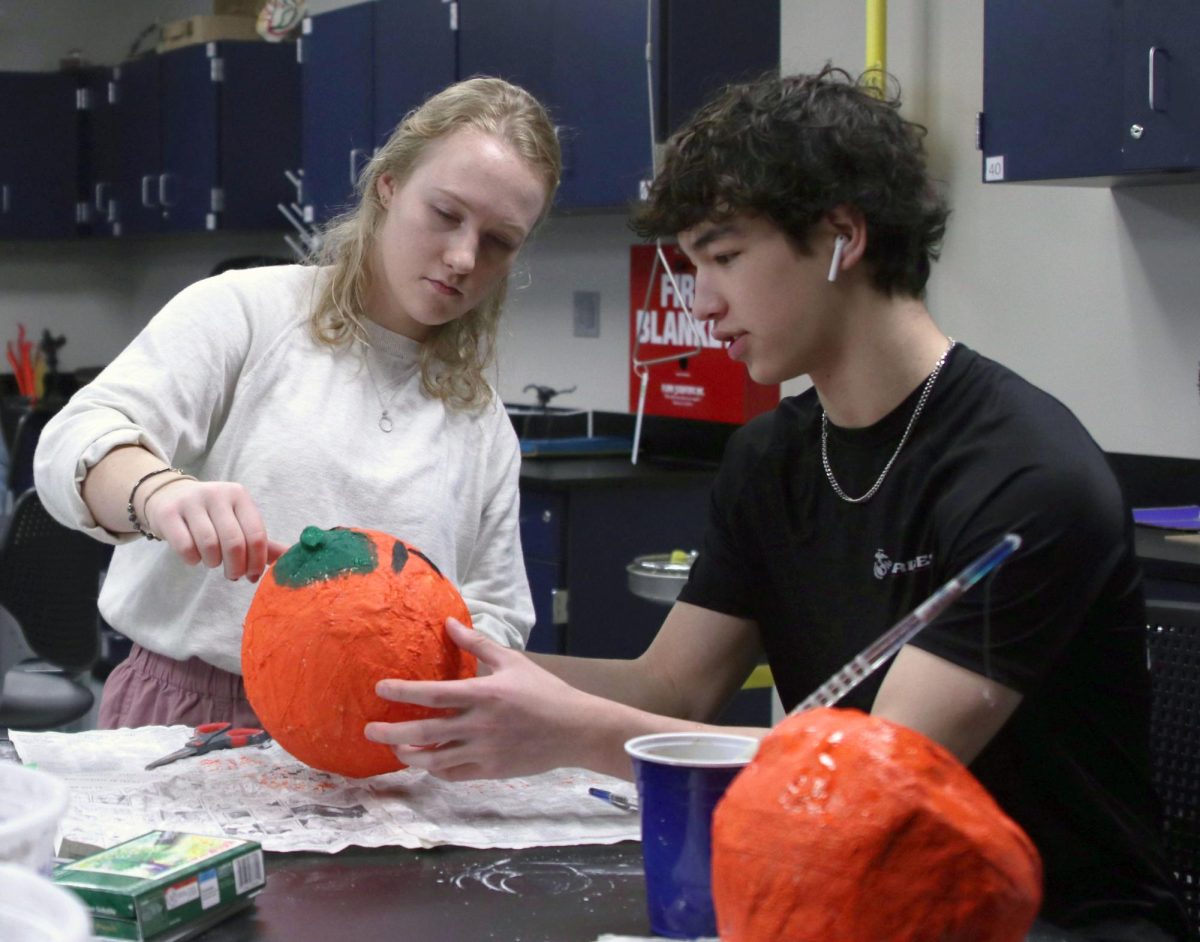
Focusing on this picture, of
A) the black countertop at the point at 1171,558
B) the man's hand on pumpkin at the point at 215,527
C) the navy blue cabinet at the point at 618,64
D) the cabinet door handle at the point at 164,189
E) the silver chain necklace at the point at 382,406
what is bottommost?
the black countertop at the point at 1171,558

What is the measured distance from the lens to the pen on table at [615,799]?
51.8 inches

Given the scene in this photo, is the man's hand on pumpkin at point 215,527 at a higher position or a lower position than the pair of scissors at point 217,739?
higher

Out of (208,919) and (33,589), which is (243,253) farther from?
(208,919)

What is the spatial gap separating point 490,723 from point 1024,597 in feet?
1.53

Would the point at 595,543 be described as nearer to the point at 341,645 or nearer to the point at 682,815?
the point at 341,645

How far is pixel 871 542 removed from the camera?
1397mm

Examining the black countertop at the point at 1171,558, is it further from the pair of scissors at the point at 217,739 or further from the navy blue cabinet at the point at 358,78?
the navy blue cabinet at the point at 358,78

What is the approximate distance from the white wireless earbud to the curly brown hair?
28 mm

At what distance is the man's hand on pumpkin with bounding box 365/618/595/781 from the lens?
122 cm

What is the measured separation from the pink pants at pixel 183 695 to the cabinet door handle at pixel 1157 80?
2005 mm

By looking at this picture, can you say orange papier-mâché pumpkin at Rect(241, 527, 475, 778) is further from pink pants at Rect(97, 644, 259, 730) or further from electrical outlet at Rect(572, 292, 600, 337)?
electrical outlet at Rect(572, 292, 600, 337)

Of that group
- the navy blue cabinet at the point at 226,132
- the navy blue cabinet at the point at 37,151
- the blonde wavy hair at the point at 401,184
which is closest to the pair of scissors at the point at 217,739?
the blonde wavy hair at the point at 401,184

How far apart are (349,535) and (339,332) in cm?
42

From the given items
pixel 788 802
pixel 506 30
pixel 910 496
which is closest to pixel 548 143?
pixel 910 496
